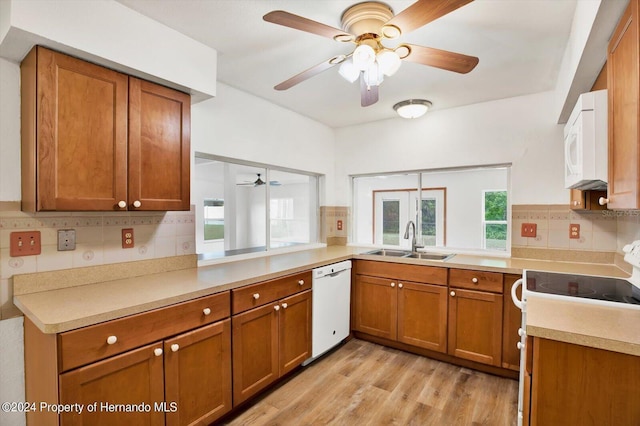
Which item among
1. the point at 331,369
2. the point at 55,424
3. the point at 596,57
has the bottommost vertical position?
the point at 331,369

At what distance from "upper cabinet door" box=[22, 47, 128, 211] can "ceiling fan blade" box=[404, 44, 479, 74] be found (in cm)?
159

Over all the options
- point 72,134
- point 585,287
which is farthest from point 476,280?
point 72,134

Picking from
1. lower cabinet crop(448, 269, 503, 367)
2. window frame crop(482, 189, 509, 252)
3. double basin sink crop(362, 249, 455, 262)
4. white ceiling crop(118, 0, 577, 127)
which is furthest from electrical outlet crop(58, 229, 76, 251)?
window frame crop(482, 189, 509, 252)

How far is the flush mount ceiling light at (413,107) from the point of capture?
2.88 meters

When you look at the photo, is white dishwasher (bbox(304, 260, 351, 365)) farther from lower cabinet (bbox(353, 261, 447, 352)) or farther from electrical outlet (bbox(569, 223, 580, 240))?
electrical outlet (bbox(569, 223, 580, 240))

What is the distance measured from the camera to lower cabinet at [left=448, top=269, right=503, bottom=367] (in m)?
2.45

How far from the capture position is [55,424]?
1.24 m

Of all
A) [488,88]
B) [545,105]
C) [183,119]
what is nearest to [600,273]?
[545,105]

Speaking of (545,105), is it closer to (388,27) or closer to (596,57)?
(596,57)

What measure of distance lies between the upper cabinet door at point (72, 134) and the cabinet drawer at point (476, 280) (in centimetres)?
247

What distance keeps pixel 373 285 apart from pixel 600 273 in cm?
170

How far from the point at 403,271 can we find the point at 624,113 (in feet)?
6.28

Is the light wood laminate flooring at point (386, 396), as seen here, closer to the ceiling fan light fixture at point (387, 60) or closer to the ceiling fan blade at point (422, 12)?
the ceiling fan light fixture at point (387, 60)

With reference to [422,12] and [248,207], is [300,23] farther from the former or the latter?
[248,207]
